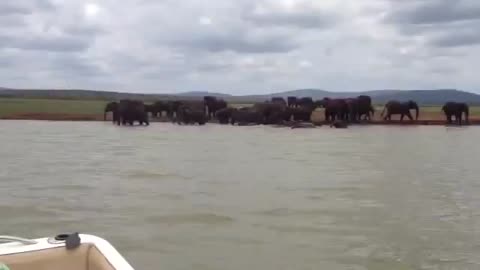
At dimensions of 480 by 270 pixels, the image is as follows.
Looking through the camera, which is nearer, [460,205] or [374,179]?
[460,205]

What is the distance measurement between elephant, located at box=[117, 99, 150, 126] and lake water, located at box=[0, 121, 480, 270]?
2038cm

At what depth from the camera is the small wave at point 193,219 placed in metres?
13.2

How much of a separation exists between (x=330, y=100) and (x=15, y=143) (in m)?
28.0

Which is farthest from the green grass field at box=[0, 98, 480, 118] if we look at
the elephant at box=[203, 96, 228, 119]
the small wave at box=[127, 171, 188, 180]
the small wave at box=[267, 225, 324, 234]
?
the small wave at box=[267, 225, 324, 234]

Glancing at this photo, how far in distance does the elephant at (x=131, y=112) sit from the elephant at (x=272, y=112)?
7.85m

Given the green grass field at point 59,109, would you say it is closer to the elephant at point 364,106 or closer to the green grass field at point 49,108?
the green grass field at point 49,108

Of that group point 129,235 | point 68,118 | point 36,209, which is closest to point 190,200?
point 36,209

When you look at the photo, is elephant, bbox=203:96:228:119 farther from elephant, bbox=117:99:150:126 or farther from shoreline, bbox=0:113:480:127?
elephant, bbox=117:99:150:126

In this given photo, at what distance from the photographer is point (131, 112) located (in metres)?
51.3

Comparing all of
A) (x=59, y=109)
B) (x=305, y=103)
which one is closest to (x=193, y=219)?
(x=305, y=103)

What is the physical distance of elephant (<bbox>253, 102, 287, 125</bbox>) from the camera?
176 feet

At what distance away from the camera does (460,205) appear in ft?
52.1

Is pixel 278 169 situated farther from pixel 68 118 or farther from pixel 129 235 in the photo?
pixel 68 118

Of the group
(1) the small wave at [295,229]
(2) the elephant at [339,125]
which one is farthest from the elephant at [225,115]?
(1) the small wave at [295,229]
